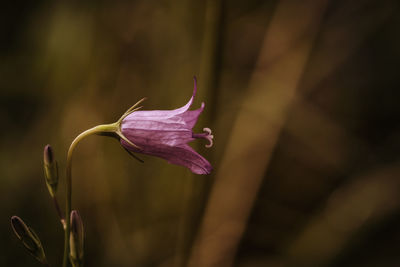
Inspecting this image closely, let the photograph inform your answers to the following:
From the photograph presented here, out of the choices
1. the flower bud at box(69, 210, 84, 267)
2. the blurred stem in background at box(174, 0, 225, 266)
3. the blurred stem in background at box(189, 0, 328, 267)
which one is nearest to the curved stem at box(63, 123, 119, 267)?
the flower bud at box(69, 210, 84, 267)

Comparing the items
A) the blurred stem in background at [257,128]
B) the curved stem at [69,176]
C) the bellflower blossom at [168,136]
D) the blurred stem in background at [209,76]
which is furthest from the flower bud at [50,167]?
the blurred stem in background at [257,128]

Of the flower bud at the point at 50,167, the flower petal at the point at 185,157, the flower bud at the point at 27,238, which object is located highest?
the flower petal at the point at 185,157

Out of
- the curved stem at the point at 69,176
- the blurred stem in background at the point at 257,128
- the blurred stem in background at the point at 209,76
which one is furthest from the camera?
the blurred stem in background at the point at 257,128

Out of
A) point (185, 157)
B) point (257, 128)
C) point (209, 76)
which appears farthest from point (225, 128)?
point (185, 157)

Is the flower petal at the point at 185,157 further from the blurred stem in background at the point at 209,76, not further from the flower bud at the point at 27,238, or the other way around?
the blurred stem in background at the point at 209,76

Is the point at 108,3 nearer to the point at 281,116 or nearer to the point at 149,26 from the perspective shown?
the point at 149,26

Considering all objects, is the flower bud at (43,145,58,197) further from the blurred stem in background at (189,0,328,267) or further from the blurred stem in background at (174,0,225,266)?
the blurred stem in background at (189,0,328,267)
